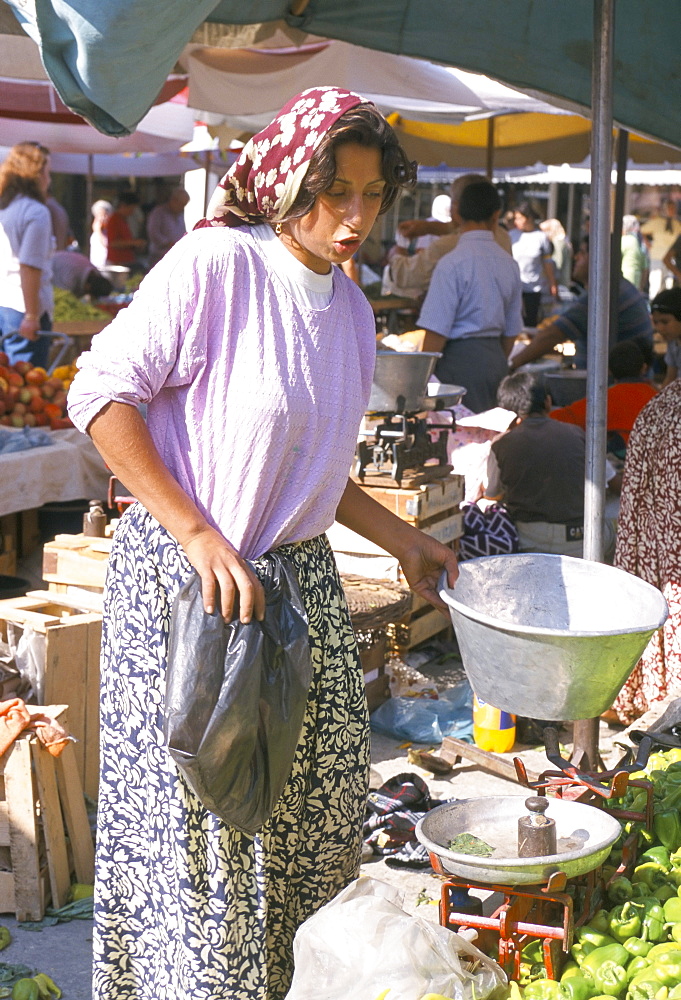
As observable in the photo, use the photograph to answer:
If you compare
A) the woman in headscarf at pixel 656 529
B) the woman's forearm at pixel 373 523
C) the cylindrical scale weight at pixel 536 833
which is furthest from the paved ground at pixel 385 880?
the woman's forearm at pixel 373 523

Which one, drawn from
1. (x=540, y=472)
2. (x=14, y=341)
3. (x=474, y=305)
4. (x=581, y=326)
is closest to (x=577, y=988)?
(x=540, y=472)

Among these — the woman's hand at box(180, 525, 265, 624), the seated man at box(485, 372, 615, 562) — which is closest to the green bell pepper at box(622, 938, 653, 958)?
the woman's hand at box(180, 525, 265, 624)

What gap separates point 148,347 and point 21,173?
5.59 meters

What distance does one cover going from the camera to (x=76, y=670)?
339 cm

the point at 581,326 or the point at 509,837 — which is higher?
the point at 581,326

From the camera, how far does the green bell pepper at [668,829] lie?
101 inches

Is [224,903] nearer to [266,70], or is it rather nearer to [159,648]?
[159,648]

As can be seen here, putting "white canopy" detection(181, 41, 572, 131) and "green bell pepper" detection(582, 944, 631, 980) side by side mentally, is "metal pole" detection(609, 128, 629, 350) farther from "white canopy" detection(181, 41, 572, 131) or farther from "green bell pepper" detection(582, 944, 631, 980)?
"green bell pepper" detection(582, 944, 631, 980)

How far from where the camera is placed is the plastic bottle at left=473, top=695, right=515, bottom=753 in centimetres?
409

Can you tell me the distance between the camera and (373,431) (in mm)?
5098

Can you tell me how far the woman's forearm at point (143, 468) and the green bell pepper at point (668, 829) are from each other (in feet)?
4.50

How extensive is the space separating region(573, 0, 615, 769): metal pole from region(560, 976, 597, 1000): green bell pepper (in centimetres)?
118

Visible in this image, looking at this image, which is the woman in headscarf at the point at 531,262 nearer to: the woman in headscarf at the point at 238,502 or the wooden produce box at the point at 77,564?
the wooden produce box at the point at 77,564

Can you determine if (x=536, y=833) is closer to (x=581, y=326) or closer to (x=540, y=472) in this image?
(x=540, y=472)
